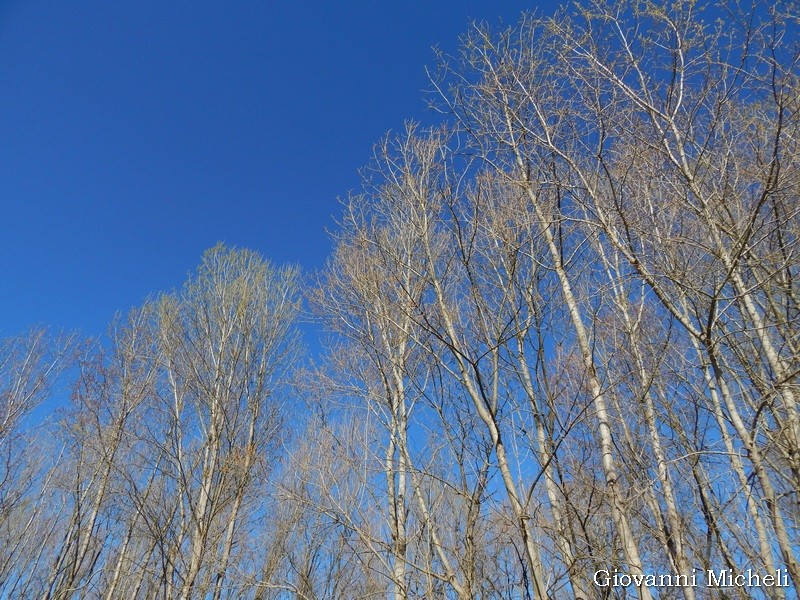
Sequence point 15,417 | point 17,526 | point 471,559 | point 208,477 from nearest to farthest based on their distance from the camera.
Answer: point 471,559 < point 208,477 < point 15,417 < point 17,526

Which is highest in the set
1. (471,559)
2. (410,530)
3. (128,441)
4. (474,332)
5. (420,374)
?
(128,441)

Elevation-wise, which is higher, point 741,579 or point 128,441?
point 128,441

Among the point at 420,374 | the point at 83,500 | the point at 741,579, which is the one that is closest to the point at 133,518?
the point at 83,500

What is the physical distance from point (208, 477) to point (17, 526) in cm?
1142

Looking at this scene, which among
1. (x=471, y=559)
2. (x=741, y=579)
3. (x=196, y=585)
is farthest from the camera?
(x=196, y=585)

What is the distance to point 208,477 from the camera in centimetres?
812

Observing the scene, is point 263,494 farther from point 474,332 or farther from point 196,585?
point 474,332

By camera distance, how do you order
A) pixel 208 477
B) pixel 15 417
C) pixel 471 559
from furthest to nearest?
pixel 15 417 < pixel 208 477 < pixel 471 559

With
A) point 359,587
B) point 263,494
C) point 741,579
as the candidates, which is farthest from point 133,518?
point 741,579

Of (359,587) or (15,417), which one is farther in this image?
(15,417)

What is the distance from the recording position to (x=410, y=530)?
17.8ft

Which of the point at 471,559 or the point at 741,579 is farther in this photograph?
the point at 741,579

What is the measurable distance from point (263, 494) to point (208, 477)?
1.07 meters

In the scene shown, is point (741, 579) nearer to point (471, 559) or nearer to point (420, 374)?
point (471, 559)
